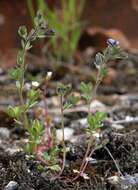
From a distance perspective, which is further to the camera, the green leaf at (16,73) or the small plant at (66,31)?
the small plant at (66,31)

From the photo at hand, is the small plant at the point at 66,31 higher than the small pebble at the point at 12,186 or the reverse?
higher

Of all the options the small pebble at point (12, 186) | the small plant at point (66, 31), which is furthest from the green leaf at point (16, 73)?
the small plant at point (66, 31)

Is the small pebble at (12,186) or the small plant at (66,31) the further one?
the small plant at (66,31)

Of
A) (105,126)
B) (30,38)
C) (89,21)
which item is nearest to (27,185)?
(30,38)

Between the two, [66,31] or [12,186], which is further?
[66,31]

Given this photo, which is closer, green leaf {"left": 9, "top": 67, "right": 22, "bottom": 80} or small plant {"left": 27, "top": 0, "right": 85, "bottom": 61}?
green leaf {"left": 9, "top": 67, "right": 22, "bottom": 80}

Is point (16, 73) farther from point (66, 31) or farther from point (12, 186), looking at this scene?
point (66, 31)

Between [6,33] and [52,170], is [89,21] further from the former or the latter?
[52,170]

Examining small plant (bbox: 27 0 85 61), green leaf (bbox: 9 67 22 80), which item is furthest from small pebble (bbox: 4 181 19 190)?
small plant (bbox: 27 0 85 61)

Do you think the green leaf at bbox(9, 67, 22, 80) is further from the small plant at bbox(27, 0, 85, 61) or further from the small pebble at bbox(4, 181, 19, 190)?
the small plant at bbox(27, 0, 85, 61)

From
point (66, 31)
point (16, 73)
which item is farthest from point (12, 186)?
point (66, 31)

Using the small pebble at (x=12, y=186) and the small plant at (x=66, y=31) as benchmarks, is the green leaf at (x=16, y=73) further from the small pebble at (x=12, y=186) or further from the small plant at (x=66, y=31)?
the small plant at (x=66, y=31)
